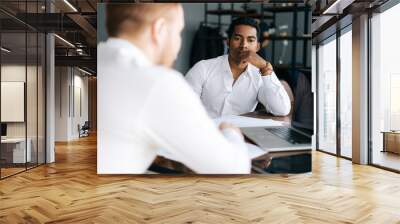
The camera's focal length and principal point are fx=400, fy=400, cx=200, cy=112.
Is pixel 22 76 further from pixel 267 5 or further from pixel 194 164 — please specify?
pixel 267 5

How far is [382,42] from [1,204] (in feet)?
21.3

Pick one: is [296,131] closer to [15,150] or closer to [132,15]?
[132,15]

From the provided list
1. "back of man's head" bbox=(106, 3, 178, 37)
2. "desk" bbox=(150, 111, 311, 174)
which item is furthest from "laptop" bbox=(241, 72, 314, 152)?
"back of man's head" bbox=(106, 3, 178, 37)

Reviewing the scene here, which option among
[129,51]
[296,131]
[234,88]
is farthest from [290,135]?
[129,51]

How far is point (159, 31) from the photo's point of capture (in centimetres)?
547

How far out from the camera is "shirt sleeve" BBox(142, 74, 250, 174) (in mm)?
5230

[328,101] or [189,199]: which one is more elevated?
[328,101]

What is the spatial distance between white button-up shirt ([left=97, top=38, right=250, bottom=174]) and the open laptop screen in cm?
95

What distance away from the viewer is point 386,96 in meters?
6.99

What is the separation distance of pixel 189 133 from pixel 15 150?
3.02 m

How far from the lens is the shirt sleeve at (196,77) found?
5703mm

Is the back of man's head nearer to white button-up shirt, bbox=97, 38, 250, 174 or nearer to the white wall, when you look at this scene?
white button-up shirt, bbox=97, 38, 250, 174

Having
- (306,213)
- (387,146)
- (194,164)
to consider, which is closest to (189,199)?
(194,164)

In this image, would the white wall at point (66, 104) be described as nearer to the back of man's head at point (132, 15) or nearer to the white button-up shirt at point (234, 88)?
the back of man's head at point (132, 15)
